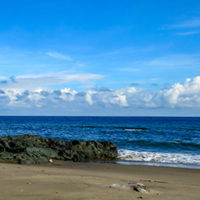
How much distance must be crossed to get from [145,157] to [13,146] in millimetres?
10148

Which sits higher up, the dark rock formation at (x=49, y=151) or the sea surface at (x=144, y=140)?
the dark rock formation at (x=49, y=151)

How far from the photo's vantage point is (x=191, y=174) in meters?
12.2

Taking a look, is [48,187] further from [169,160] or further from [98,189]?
[169,160]

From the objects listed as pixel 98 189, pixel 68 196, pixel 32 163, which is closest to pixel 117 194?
pixel 98 189

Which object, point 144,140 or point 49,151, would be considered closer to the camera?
point 49,151

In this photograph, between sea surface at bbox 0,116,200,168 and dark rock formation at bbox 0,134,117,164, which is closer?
dark rock formation at bbox 0,134,117,164

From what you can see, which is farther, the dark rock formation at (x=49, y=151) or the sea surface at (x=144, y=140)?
the sea surface at (x=144, y=140)

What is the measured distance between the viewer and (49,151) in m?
17.0

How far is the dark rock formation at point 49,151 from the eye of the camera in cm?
1405

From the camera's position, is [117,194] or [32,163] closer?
[117,194]

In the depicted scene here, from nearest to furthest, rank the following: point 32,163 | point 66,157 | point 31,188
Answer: point 31,188 < point 32,163 < point 66,157

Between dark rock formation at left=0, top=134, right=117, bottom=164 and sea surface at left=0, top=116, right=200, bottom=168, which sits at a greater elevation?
dark rock formation at left=0, top=134, right=117, bottom=164

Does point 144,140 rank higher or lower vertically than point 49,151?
lower

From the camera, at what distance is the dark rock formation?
46.1 ft
